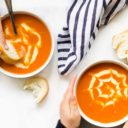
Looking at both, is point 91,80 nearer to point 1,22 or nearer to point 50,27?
point 50,27

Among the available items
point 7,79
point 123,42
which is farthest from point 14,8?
point 123,42

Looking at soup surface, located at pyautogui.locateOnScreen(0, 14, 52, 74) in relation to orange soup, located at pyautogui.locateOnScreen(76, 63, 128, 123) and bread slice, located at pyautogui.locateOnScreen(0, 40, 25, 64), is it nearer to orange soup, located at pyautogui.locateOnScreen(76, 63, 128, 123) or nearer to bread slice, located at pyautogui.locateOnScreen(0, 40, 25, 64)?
bread slice, located at pyautogui.locateOnScreen(0, 40, 25, 64)

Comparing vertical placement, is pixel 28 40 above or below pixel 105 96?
above

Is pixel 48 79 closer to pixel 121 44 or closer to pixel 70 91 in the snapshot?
pixel 70 91

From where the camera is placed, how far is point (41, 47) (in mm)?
1360

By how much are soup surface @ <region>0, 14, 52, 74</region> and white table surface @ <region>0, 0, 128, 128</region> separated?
0.09 feet

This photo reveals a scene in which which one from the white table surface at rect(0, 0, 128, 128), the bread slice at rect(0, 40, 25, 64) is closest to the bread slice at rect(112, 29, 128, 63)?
the white table surface at rect(0, 0, 128, 128)

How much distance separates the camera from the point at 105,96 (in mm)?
1335

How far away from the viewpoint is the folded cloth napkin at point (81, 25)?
1334 millimetres

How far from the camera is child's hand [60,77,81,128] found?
1.32 meters

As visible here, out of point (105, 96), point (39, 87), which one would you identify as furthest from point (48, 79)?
point (105, 96)

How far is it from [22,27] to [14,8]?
6 centimetres

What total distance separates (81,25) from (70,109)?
0.68 feet

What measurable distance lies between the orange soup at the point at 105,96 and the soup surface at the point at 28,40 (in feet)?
0.41
